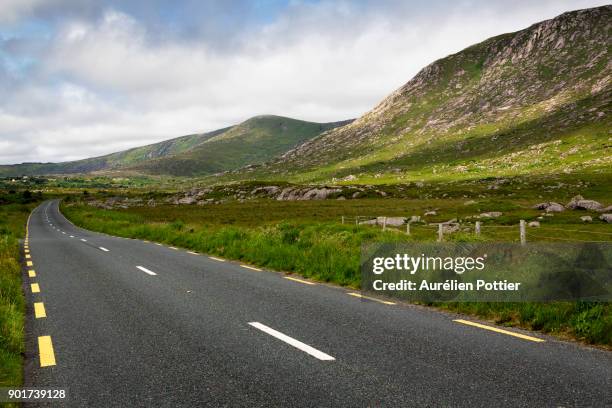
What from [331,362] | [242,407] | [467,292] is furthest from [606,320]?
[242,407]

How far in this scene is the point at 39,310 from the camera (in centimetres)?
1015

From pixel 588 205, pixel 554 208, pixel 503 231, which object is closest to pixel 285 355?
pixel 503 231

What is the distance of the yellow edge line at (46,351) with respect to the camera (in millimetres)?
6754

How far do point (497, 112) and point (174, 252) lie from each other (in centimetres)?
20095

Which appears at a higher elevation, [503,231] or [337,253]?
[337,253]

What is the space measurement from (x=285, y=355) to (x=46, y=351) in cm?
381

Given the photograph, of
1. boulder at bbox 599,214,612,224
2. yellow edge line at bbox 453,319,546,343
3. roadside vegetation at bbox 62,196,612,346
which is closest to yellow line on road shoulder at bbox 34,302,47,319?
roadside vegetation at bbox 62,196,612,346

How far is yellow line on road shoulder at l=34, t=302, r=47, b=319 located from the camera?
968cm

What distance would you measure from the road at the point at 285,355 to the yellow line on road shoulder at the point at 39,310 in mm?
49

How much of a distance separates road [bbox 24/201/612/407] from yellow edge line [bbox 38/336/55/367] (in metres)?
0.02

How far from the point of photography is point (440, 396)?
5352 mm

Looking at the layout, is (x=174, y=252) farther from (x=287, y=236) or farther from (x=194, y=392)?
(x=194, y=392)

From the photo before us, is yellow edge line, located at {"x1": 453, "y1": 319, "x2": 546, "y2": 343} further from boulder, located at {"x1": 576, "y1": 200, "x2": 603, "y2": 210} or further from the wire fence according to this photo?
boulder, located at {"x1": 576, "y1": 200, "x2": 603, "y2": 210}

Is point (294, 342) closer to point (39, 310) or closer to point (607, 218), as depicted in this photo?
point (39, 310)
